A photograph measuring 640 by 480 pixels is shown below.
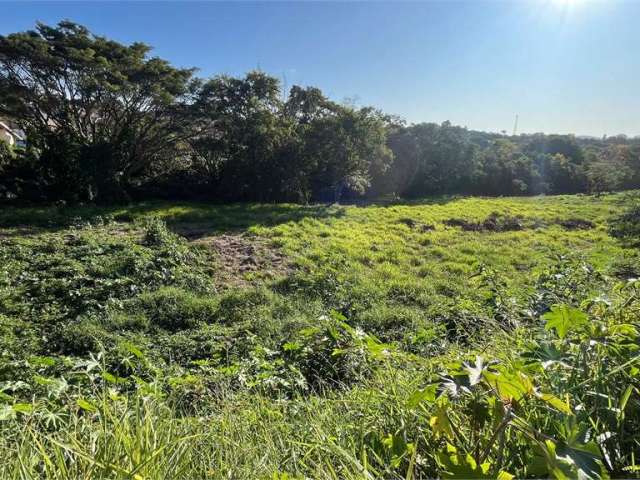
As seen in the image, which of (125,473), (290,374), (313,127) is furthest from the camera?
(313,127)

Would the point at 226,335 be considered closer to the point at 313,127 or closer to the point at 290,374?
the point at 290,374

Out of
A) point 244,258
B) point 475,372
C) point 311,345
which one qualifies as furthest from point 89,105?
point 475,372

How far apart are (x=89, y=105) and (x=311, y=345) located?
490 inches

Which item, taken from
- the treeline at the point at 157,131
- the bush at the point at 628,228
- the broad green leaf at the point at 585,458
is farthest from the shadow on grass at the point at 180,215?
the broad green leaf at the point at 585,458

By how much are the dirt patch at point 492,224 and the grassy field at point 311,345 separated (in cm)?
10

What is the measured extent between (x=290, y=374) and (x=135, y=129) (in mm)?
12733

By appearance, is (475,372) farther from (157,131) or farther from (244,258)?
(157,131)

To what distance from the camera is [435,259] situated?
25.1ft

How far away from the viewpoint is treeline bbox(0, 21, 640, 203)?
10.5 meters

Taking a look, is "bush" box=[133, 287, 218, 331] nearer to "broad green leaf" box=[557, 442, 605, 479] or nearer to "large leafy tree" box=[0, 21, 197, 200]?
"broad green leaf" box=[557, 442, 605, 479]

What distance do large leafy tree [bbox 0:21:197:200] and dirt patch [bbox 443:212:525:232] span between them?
32.6 feet

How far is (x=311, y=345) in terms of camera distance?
9.44 ft

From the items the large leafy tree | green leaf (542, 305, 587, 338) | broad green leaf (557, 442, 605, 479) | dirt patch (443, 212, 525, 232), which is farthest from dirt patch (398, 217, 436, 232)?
broad green leaf (557, 442, 605, 479)

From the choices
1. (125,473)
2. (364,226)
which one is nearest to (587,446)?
(125,473)
